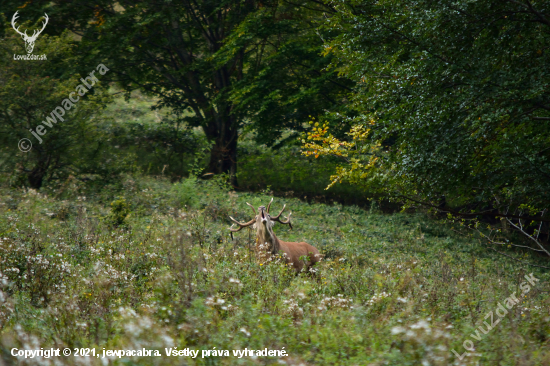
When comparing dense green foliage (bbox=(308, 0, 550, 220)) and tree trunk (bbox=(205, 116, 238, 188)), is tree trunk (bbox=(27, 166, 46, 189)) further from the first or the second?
dense green foliage (bbox=(308, 0, 550, 220))

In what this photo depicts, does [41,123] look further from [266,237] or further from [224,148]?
[266,237]

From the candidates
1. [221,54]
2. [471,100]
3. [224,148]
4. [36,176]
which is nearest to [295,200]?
[224,148]

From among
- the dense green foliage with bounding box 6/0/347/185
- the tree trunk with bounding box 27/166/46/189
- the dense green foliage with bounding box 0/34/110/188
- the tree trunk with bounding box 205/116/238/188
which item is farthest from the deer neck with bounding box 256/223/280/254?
the tree trunk with bounding box 205/116/238/188

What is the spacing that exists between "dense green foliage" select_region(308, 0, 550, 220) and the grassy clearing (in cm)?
203

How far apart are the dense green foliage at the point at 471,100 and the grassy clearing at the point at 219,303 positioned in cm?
203

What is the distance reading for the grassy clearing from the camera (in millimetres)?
3740

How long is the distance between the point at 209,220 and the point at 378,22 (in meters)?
7.34

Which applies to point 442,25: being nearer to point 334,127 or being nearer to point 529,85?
point 529,85

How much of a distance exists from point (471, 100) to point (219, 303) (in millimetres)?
A: 5854

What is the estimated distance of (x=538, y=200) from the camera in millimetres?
7734

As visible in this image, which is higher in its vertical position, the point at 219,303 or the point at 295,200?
the point at 295,200

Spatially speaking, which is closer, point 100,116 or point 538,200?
point 538,200

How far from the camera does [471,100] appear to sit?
286 inches

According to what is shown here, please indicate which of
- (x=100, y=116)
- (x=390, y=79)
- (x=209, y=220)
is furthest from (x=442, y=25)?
(x=100, y=116)
